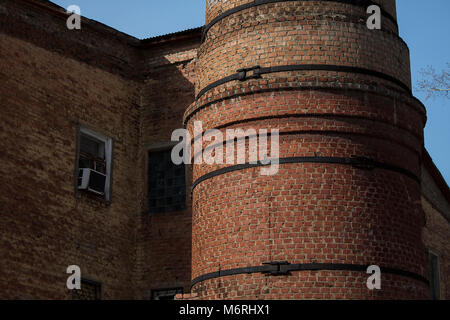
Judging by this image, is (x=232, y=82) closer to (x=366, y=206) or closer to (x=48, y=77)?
(x=366, y=206)

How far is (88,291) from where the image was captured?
17469 millimetres

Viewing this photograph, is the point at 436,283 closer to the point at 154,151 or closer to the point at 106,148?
the point at 154,151

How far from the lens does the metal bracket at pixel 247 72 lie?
44.8 ft

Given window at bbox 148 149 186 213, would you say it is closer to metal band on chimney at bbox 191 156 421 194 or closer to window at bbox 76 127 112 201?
window at bbox 76 127 112 201

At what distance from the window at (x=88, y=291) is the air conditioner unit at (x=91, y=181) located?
78.1 inches

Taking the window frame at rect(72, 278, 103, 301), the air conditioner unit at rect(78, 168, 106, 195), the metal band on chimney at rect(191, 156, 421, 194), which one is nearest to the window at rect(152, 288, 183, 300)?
the window frame at rect(72, 278, 103, 301)

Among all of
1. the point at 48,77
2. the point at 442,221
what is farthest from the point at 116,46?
the point at 442,221

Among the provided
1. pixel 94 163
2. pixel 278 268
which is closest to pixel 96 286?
pixel 94 163

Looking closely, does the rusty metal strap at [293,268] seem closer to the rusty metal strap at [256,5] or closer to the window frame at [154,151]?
the rusty metal strap at [256,5]

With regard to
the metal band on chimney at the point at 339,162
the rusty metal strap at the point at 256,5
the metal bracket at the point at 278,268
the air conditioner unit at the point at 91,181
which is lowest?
the metal bracket at the point at 278,268

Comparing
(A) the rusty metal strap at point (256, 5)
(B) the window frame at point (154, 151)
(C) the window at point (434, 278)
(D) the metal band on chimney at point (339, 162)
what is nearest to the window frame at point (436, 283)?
(C) the window at point (434, 278)

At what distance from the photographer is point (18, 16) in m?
17.2

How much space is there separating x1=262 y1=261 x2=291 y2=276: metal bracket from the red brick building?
0.10 ft

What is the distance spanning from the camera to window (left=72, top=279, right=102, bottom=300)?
56.3ft
